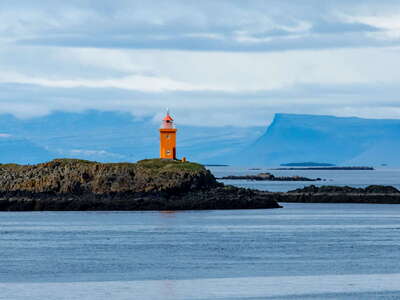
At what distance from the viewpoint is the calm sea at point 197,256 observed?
2898cm

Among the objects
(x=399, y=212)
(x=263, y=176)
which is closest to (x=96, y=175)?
(x=399, y=212)

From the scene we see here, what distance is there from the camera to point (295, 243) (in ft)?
148

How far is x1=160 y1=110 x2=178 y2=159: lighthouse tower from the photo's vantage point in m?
101

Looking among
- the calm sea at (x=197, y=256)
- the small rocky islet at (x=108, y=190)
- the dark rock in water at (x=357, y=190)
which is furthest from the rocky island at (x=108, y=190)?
the dark rock in water at (x=357, y=190)

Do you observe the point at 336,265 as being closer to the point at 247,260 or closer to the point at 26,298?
the point at 247,260

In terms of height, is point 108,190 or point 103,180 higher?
point 103,180

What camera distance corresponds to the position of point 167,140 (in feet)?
333

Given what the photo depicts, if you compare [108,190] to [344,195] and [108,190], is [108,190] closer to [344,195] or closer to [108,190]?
[108,190]

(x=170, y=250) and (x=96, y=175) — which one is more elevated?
(x=96, y=175)

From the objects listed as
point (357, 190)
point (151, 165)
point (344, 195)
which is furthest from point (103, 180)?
point (357, 190)

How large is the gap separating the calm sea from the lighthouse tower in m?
35.5

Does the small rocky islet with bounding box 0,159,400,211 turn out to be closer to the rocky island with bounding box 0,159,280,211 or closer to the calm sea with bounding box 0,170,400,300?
the rocky island with bounding box 0,159,280,211

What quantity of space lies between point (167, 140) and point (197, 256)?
206ft

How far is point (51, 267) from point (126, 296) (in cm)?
816
